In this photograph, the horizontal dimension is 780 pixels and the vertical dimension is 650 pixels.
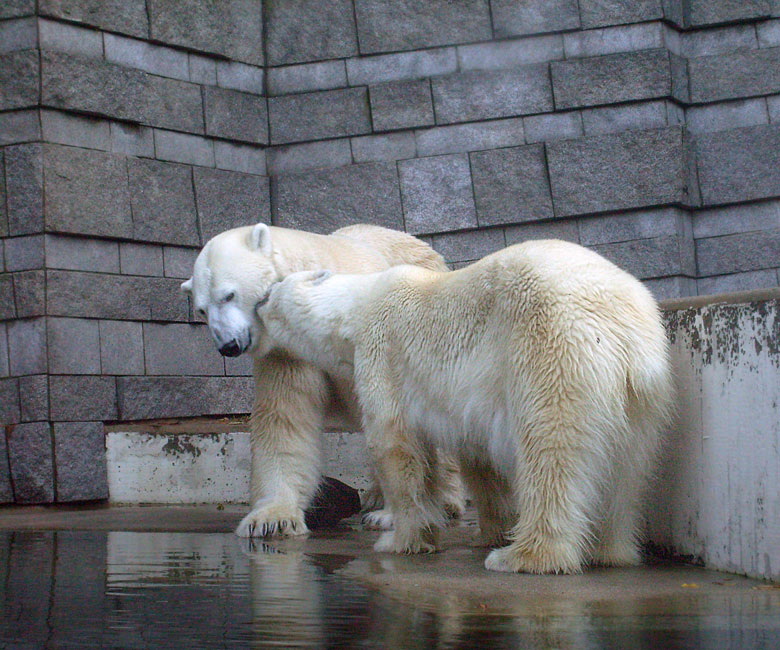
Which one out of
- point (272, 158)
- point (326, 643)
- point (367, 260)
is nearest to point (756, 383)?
point (326, 643)

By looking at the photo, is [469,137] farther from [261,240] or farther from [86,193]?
[261,240]

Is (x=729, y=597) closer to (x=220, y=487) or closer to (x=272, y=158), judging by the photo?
(x=220, y=487)

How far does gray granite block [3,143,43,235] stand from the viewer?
250 inches

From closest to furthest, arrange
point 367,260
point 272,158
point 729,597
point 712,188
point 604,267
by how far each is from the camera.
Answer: point 729,597, point 604,267, point 367,260, point 712,188, point 272,158

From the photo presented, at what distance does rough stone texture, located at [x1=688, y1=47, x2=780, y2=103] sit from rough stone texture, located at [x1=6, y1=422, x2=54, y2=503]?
4.39m

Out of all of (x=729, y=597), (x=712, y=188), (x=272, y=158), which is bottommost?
(x=729, y=597)

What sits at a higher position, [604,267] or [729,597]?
[604,267]

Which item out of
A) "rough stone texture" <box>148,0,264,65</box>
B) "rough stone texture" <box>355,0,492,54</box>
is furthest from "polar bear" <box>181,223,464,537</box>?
"rough stone texture" <box>355,0,492,54</box>

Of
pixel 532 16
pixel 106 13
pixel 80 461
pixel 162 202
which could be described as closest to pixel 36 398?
pixel 80 461

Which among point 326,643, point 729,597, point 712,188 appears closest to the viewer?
point 326,643

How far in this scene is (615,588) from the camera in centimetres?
325

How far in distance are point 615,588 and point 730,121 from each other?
14.8ft

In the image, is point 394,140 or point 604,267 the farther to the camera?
point 394,140

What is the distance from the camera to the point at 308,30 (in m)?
7.59
